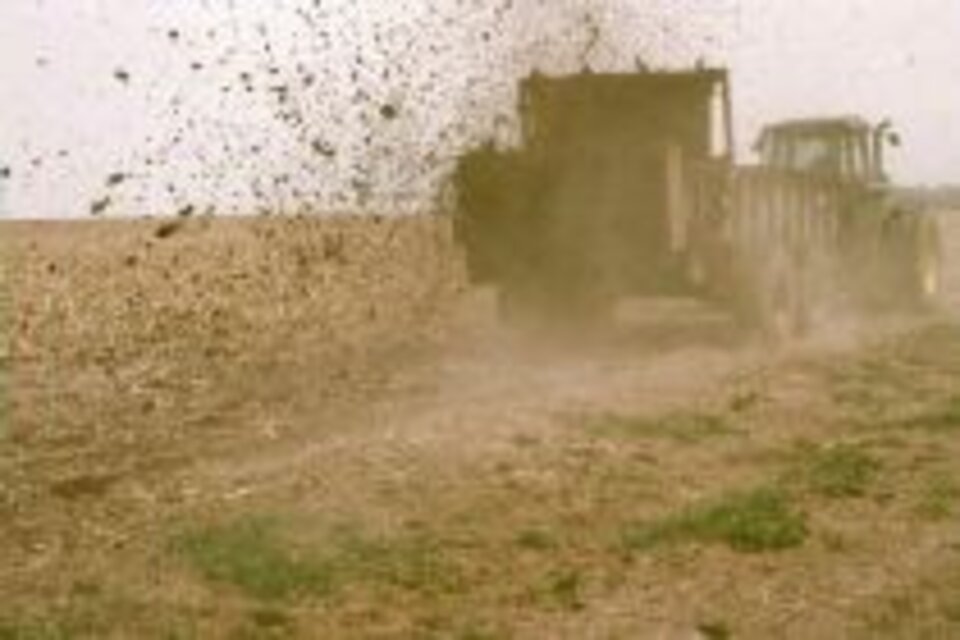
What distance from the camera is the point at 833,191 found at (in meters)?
21.9

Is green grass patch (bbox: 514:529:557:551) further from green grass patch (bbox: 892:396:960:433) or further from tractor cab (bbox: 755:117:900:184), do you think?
tractor cab (bbox: 755:117:900:184)

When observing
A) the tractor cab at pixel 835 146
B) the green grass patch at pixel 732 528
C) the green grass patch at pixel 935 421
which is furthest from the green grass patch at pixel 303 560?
the tractor cab at pixel 835 146

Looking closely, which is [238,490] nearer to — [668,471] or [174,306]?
[668,471]

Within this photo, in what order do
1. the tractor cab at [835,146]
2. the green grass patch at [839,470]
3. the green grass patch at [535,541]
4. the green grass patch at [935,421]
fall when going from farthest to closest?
the tractor cab at [835,146] < the green grass patch at [935,421] < the green grass patch at [839,470] < the green grass patch at [535,541]

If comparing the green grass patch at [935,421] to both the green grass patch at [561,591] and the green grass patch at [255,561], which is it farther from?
the green grass patch at [255,561]

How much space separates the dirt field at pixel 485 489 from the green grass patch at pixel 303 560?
0.06ft

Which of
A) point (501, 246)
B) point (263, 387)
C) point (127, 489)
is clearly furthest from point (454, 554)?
point (501, 246)

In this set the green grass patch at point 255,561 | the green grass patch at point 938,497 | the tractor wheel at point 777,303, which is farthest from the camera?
the tractor wheel at point 777,303

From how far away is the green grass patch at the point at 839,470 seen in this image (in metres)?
10.4

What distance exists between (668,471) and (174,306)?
1670cm

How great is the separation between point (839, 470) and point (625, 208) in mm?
7006

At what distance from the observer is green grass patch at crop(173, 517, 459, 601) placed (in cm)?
824

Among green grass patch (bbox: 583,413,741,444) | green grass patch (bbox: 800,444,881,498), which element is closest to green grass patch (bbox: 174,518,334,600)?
green grass patch (bbox: 800,444,881,498)

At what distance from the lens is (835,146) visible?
23.0 meters
